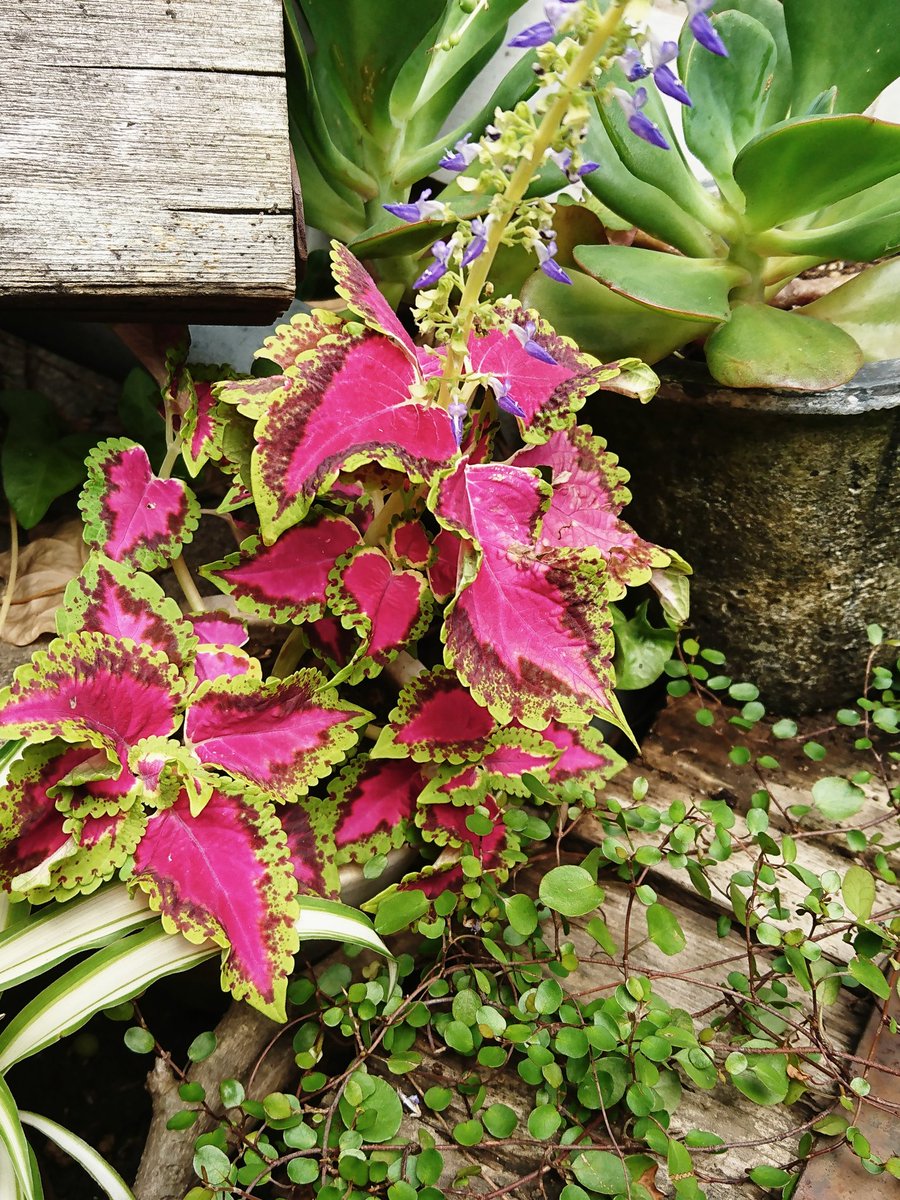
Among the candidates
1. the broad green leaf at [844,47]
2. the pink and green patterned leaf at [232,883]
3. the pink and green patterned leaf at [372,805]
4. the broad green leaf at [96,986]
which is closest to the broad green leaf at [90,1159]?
the broad green leaf at [96,986]

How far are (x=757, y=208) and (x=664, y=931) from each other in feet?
2.47

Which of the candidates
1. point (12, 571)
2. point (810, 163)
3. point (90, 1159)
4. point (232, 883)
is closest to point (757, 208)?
point (810, 163)

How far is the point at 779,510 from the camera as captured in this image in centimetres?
106

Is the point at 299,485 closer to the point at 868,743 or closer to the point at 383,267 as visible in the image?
the point at 383,267

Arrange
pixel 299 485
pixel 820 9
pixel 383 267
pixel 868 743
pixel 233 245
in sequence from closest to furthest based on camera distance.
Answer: pixel 299 485 → pixel 233 245 → pixel 820 9 → pixel 868 743 → pixel 383 267

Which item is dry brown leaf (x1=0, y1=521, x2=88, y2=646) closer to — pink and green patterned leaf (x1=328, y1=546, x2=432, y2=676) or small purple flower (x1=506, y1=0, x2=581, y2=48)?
pink and green patterned leaf (x1=328, y1=546, x2=432, y2=676)

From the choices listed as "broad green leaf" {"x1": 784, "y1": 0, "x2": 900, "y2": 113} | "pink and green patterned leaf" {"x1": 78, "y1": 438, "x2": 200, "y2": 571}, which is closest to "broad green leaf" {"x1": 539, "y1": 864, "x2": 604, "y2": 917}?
"pink and green patterned leaf" {"x1": 78, "y1": 438, "x2": 200, "y2": 571}

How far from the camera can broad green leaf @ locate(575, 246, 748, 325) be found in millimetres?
933

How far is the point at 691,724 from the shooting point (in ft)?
3.99

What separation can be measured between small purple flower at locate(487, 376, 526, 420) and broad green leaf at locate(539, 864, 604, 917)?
1.37ft

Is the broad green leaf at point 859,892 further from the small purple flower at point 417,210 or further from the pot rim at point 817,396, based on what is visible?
the small purple flower at point 417,210

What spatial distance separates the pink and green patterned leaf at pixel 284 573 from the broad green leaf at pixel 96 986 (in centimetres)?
31

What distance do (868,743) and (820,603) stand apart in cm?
18

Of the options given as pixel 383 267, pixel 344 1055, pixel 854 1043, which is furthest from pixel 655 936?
pixel 383 267
